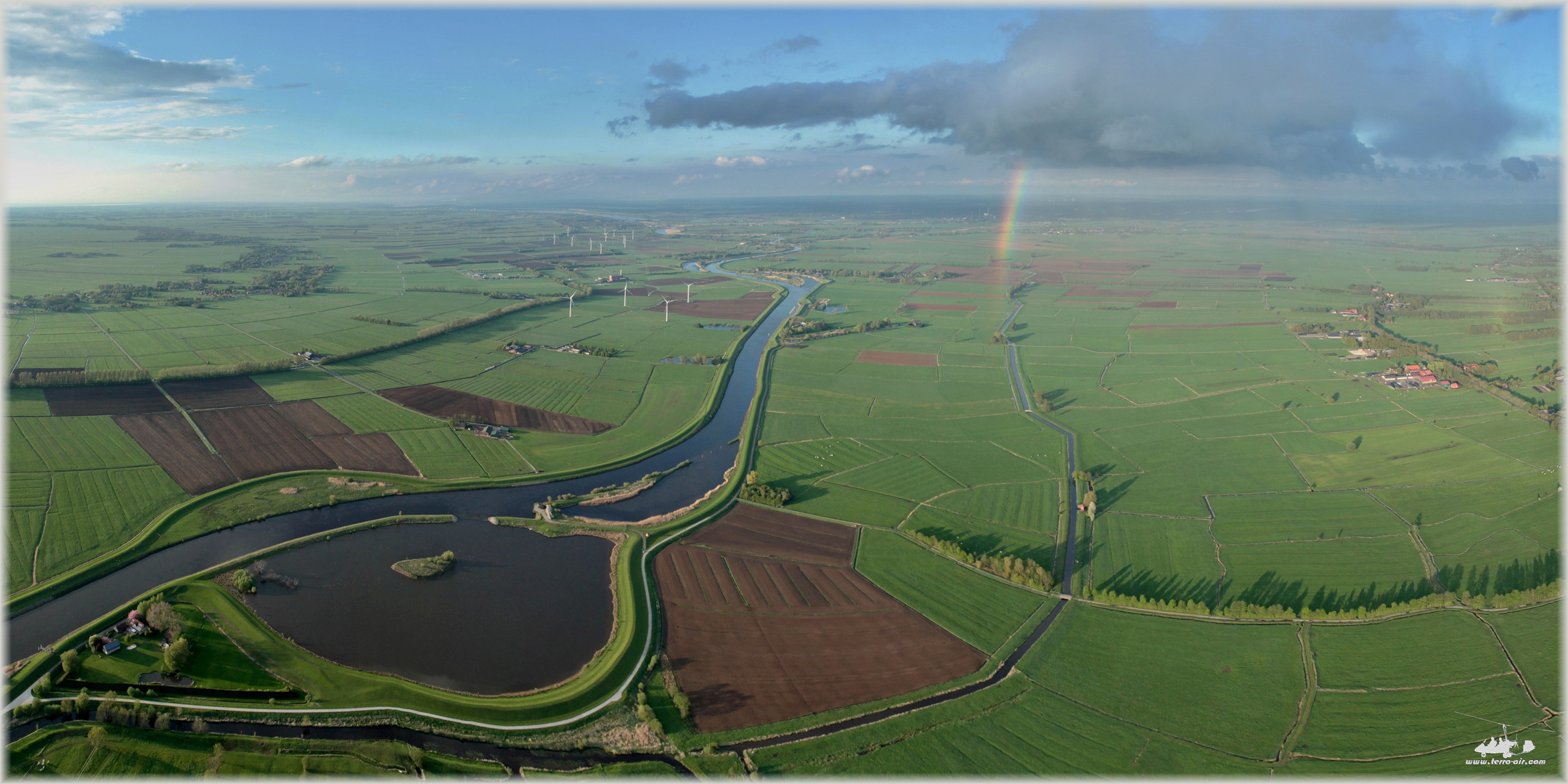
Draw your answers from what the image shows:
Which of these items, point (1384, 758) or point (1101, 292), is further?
point (1101, 292)

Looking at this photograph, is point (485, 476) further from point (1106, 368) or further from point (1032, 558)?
point (1106, 368)

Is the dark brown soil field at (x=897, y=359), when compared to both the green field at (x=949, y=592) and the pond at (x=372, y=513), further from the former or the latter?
the green field at (x=949, y=592)

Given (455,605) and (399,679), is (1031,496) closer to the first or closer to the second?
(455,605)

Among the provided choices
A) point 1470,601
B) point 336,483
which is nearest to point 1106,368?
point 1470,601

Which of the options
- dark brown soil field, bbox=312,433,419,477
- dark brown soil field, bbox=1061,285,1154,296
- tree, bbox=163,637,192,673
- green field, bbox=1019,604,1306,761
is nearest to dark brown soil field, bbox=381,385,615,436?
dark brown soil field, bbox=312,433,419,477

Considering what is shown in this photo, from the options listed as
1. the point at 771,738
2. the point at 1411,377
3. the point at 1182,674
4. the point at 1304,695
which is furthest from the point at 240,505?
the point at 1411,377

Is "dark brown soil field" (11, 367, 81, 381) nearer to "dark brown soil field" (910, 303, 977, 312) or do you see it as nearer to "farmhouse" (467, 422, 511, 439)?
→ "farmhouse" (467, 422, 511, 439)
